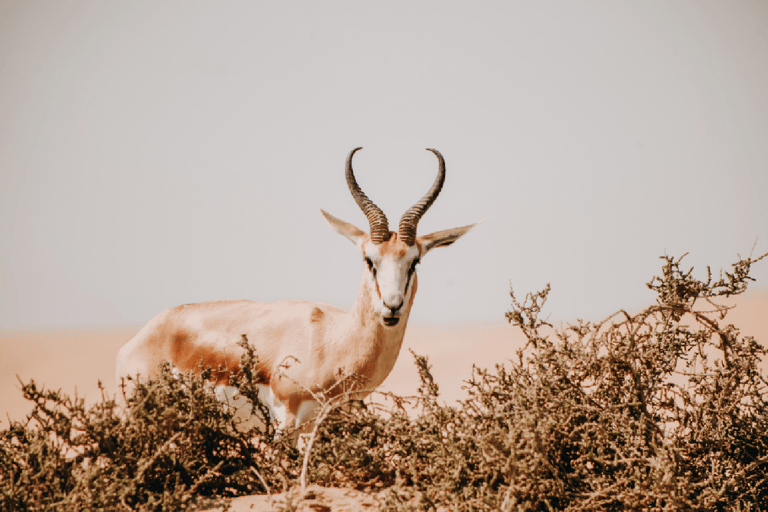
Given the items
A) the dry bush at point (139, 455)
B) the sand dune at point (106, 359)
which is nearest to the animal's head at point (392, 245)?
the dry bush at point (139, 455)

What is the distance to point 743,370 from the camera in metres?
4.05

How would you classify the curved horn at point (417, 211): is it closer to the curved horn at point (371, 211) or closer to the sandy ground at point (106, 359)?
the curved horn at point (371, 211)

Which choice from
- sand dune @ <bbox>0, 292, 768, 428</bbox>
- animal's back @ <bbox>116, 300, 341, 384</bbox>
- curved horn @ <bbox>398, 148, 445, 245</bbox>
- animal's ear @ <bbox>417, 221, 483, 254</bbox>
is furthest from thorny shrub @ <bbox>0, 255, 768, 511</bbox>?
sand dune @ <bbox>0, 292, 768, 428</bbox>

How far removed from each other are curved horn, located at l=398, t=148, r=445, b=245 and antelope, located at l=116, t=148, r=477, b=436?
11 millimetres

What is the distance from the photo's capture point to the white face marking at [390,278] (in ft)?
19.6

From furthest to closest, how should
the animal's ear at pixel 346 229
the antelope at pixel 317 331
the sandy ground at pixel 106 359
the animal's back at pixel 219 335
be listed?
the sandy ground at pixel 106 359 < the animal's ear at pixel 346 229 < the animal's back at pixel 219 335 < the antelope at pixel 317 331

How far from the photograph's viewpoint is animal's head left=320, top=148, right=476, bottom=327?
19.9 feet

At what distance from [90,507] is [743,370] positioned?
12.9 feet

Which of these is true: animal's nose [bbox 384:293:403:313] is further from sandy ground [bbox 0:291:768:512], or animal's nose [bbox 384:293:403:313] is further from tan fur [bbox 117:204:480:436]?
sandy ground [bbox 0:291:768:512]

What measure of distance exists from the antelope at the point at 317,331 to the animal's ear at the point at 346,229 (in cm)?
1

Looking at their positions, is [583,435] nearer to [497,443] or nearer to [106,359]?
[497,443]

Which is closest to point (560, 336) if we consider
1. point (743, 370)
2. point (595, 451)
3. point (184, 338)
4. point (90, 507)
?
point (595, 451)

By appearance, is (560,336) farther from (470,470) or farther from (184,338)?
(184,338)

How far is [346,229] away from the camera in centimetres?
730
